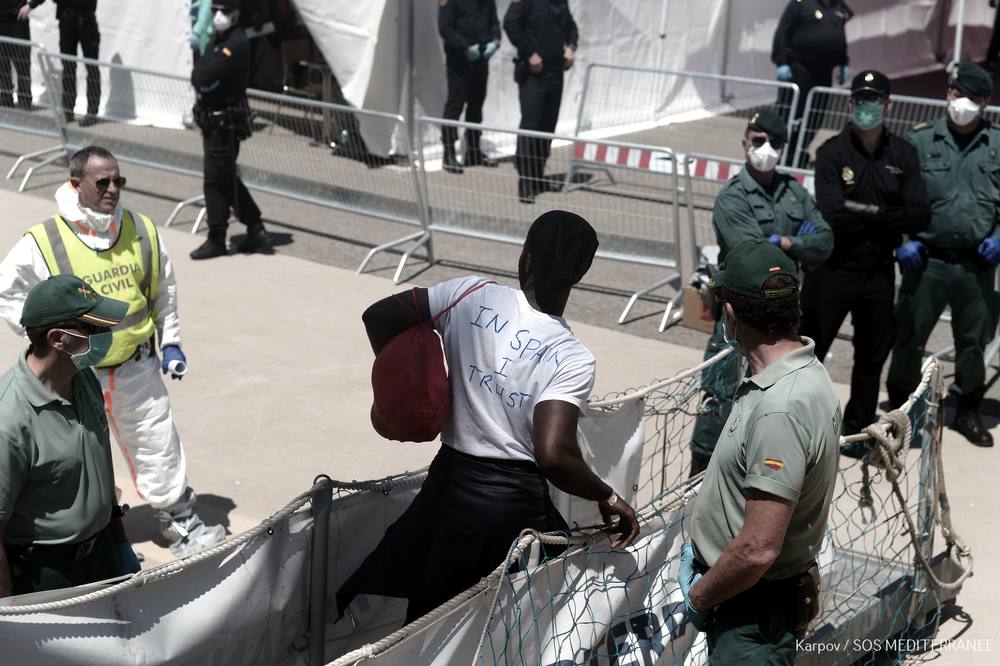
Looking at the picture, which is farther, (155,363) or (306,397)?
(306,397)

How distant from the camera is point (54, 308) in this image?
11.1ft

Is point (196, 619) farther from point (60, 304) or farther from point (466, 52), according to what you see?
point (466, 52)

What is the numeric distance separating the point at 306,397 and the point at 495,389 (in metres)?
3.86

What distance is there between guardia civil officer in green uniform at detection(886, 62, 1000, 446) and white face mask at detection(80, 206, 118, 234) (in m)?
4.07

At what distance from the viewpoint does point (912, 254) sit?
6324 mm

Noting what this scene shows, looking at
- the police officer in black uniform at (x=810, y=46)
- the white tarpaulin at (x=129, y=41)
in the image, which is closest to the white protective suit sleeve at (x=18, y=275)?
the white tarpaulin at (x=129, y=41)

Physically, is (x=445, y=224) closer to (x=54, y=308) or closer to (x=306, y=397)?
(x=306, y=397)

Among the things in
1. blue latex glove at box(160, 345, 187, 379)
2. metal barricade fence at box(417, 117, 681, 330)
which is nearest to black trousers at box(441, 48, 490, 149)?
metal barricade fence at box(417, 117, 681, 330)

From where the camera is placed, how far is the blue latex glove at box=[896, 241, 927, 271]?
20.8ft

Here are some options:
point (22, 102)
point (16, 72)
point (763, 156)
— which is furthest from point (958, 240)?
point (22, 102)

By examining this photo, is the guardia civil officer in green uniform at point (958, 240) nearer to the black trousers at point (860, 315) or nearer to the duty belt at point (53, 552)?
the black trousers at point (860, 315)

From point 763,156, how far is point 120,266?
3.07 m

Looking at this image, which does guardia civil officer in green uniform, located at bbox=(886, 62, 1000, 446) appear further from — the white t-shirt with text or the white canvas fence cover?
the white canvas fence cover

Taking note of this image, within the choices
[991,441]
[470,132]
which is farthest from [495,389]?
[470,132]
